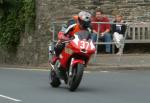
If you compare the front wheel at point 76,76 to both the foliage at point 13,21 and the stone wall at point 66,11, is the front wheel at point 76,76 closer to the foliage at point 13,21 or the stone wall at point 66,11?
the stone wall at point 66,11

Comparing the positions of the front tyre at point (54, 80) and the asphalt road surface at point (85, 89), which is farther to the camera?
the front tyre at point (54, 80)

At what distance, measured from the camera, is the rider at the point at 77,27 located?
47.6ft

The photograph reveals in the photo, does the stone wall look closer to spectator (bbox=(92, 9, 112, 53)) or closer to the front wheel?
spectator (bbox=(92, 9, 112, 53))

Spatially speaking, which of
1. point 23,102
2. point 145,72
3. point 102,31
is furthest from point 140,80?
point 102,31

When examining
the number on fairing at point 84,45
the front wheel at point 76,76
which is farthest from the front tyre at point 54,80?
the number on fairing at point 84,45

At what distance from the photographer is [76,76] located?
1381 cm

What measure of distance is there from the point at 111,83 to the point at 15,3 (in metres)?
14.1

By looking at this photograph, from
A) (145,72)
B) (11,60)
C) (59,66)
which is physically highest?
(59,66)

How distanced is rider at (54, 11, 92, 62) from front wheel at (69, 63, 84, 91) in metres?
0.93

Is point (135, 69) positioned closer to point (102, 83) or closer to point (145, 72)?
point (145, 72)

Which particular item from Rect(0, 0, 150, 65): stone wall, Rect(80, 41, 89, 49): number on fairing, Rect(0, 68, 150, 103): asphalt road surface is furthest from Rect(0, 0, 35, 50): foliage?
Rect(80, 41, 89, 49): number on fairing

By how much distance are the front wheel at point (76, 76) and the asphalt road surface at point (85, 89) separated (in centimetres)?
16

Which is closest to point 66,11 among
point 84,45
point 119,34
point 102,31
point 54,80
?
point 102,31

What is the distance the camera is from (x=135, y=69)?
20859mm
